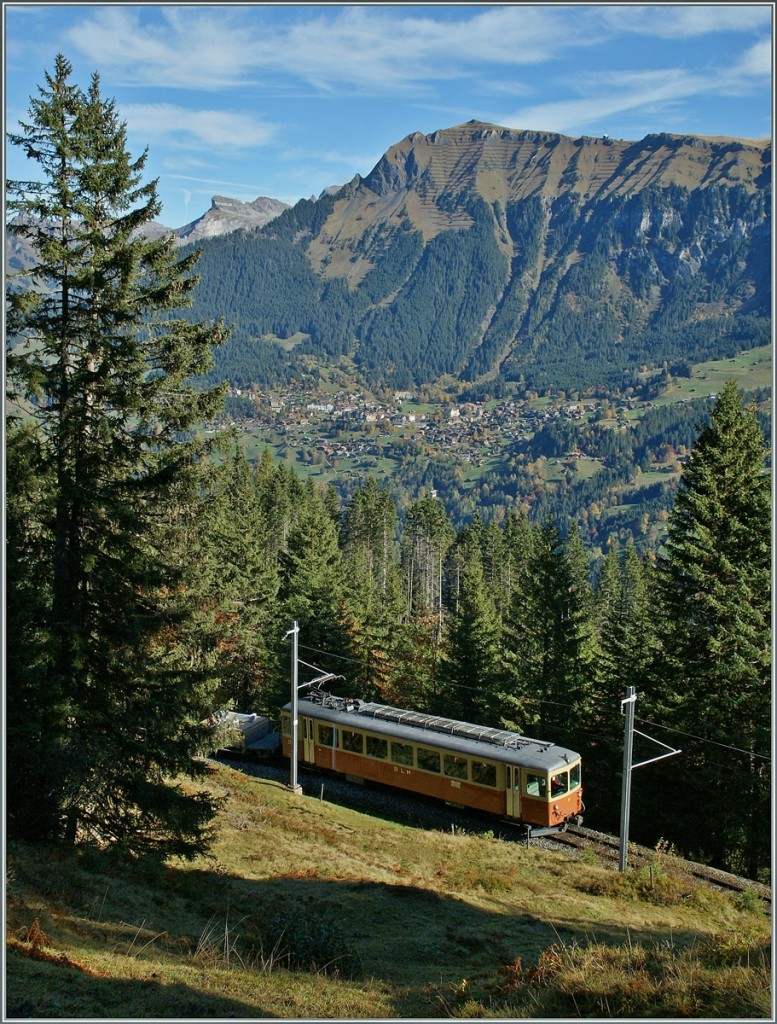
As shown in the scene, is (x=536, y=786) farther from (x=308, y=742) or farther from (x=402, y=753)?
(x=308, y=742)

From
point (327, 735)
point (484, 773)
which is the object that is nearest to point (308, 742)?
point (327, 735)

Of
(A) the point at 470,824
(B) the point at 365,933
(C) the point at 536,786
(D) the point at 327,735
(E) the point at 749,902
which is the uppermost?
(B) the point at 365,933

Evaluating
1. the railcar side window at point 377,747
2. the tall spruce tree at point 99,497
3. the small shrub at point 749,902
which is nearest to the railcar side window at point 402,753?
the railcar side window at point 377,747

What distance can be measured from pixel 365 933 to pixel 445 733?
1243 centimetres

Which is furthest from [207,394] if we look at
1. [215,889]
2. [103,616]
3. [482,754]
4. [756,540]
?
[756,540]

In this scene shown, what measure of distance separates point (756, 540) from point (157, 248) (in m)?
18.5

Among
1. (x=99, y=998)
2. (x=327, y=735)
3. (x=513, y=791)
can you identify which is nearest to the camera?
(x=99, y=998)

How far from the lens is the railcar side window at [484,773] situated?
2467 centimetres

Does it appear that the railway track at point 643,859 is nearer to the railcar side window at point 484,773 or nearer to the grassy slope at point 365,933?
the grassy slope at point 365,933

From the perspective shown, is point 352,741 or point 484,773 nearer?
point 484,773

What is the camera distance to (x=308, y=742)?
97.0 feet

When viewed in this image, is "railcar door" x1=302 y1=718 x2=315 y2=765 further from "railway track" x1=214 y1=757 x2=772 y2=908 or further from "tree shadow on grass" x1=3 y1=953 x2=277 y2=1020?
"tree shadow on grass" x1=3 y1=953 x2=277 y2=1020

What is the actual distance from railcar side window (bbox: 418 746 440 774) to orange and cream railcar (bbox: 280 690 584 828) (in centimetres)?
3

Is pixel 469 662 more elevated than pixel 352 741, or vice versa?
pixel 469 662
